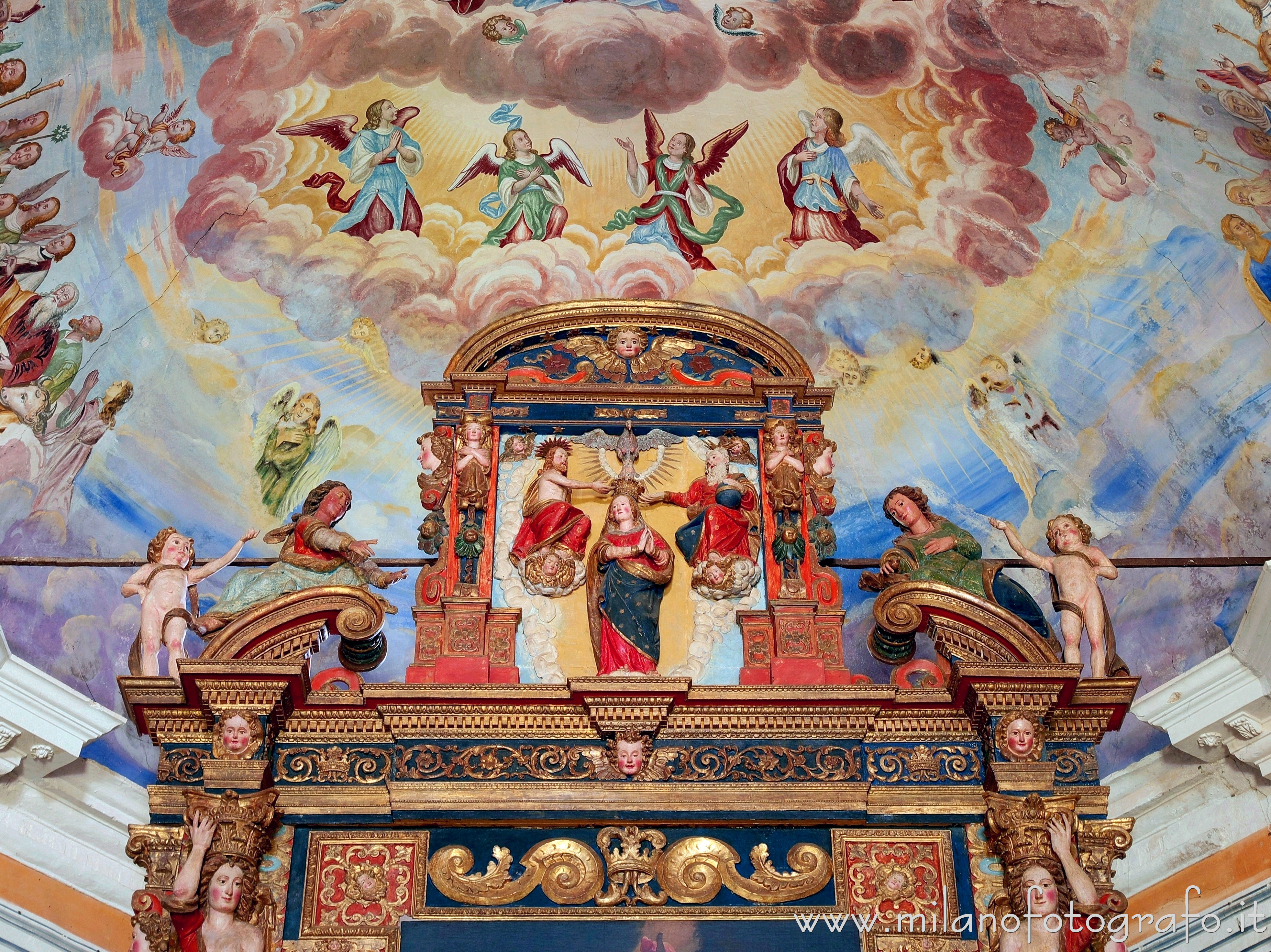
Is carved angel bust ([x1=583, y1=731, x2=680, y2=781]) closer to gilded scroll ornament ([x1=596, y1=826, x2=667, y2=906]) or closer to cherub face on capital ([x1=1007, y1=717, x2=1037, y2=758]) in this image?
gilded scroll ornament ([x1=596, y1=826, x2=667, y2=906])

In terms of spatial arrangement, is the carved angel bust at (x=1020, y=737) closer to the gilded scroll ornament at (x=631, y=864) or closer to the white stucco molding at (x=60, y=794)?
the gilded scroll ornament at (x=631, y=864)

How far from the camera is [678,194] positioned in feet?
53.3

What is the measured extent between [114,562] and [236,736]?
11.3 ft

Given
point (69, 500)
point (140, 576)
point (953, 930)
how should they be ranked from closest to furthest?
point (953, 930), point (140, 576), point (69, 500)

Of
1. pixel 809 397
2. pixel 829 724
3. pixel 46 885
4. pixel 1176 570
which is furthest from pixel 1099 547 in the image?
pixel 46 885

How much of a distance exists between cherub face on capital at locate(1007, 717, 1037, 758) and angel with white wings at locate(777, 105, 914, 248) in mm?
6304

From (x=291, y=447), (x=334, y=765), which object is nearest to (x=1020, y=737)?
(x=334, y=765)

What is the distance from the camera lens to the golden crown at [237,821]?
1068 centimetres

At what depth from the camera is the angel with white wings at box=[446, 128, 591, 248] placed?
16.0m

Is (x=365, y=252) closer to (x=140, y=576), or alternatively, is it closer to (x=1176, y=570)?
(x=140, y=576)

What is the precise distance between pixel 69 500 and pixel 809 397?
6903 millimetres

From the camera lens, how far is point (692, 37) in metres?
15.3

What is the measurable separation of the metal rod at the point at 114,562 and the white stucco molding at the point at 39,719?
33.6 inches

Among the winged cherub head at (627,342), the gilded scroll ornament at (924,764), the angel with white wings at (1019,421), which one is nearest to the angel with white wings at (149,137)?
the winged cherub head at (627,342)
